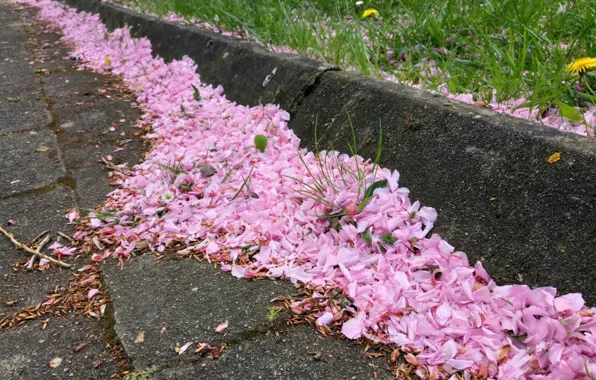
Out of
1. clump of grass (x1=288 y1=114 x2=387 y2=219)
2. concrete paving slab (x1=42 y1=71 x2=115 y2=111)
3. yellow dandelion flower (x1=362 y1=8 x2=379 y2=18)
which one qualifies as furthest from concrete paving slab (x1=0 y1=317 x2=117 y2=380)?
yellow dandelion flower (x1=362 y1=8 x2=379 y2=18)

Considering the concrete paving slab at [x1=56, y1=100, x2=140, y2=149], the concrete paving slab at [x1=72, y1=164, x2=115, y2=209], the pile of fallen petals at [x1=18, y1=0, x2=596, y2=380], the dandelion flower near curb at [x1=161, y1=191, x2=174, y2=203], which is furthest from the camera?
the concrete paving slab at [x1=56, y1=100, x2=140, y2=149]

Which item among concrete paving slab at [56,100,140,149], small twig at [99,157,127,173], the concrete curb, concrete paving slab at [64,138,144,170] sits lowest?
concrete paving slab at [56,100,140,149]

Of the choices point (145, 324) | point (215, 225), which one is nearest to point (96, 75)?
point (215, 225)

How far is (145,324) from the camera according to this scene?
133 cm

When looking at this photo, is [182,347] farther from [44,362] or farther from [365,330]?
[365,330]

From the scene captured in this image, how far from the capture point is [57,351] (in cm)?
128

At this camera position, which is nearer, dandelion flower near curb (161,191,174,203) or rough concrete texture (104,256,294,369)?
rough concrete texture (104,256,294,369)

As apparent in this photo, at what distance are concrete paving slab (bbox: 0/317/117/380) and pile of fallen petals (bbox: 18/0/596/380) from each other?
1.17 feet

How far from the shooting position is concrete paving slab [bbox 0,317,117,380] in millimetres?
1205

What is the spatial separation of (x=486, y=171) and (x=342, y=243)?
475 millimetres

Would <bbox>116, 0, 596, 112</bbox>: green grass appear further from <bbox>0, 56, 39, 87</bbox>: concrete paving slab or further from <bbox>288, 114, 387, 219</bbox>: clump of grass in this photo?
<bbox>0, 56, 39, 87</bbox>: concrete paving slab

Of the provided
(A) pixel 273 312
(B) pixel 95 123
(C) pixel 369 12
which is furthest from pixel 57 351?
(C) pixel 369 12

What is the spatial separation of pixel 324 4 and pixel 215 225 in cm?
254

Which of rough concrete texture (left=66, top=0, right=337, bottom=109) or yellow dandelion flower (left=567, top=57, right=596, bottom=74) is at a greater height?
yellow dandelion flower (left=567, top=57, right=596, bottom=74)
